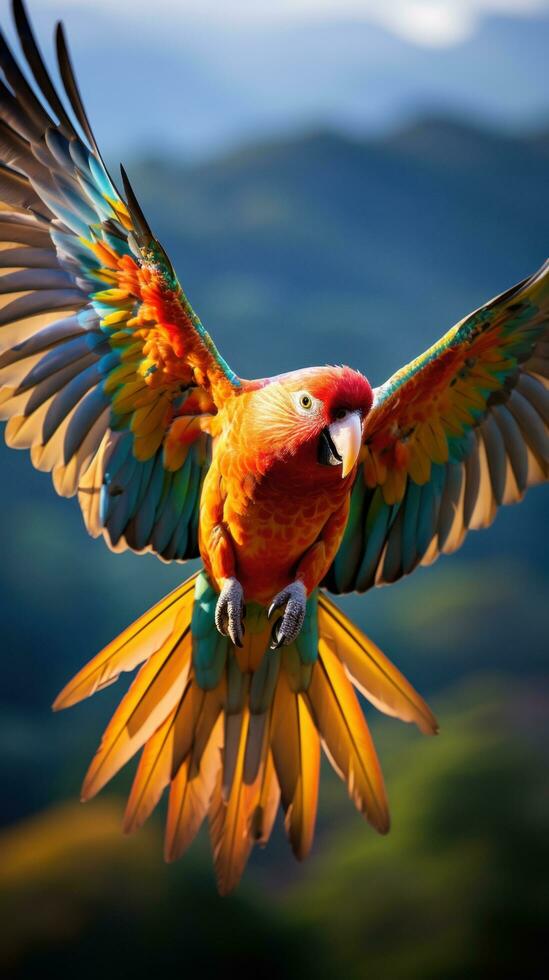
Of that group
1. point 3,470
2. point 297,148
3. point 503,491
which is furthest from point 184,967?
point 297,148

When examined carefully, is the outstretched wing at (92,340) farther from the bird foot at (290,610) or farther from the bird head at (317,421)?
the bird foot at (290,610)

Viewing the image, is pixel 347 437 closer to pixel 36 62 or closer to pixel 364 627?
pixel 36 62

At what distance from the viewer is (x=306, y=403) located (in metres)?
1.27

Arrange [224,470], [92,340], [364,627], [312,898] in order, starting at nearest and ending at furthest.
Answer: [224,470] → [92,340] → [312,898] → [364,627]

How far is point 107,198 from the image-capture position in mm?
1372

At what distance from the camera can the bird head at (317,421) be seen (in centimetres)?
125

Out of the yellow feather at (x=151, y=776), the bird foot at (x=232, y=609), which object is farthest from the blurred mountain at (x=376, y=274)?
the bird foot at (x=232, y=609)

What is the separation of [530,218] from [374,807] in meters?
1.78

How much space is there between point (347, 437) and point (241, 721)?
2.14 ft

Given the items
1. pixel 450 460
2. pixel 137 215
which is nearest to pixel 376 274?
pixel 450 460

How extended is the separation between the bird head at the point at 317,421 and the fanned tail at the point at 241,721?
38 cm

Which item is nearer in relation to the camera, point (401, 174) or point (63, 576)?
point (63, 576)

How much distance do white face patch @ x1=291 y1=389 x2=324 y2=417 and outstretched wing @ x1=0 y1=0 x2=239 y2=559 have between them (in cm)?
18

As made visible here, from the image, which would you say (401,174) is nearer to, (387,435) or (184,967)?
(387,435)
